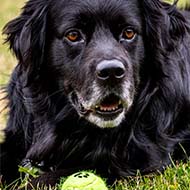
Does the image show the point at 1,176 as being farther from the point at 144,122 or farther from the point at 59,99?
the point at 144,122

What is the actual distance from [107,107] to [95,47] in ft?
1.12

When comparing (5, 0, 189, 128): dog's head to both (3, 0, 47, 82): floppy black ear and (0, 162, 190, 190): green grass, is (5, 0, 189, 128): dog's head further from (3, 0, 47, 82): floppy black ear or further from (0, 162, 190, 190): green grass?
(0, 162, 190, 190): green grass

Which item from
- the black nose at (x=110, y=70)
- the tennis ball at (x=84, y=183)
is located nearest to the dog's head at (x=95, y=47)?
the black nose at (x=110, y=70)

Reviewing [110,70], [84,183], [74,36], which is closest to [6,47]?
[74,36]

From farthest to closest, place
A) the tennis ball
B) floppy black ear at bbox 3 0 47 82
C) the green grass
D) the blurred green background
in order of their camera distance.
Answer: the blurred green background
floppy black ear at bbox 3 0 47 82
the green grass
the tennis ball

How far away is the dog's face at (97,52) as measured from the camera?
3.70m

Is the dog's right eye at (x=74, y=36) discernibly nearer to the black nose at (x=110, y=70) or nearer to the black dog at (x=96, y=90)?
the black dog at (x=96, y=90)

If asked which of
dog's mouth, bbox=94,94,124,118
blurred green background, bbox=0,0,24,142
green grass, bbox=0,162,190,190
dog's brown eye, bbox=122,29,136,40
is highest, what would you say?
dog's brown eye, bbox=122,29,136,40

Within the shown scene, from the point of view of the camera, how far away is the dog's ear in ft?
13.2

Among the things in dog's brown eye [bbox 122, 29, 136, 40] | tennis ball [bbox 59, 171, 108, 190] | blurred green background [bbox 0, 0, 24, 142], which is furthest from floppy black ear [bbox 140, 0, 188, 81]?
blurred green background [bbox 0, 0, 24, 142]

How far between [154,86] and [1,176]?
1070 mm

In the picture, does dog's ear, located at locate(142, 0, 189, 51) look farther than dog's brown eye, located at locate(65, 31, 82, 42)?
Yes

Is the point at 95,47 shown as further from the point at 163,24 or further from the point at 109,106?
the point at 163,24

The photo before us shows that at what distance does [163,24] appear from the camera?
4113 mm
